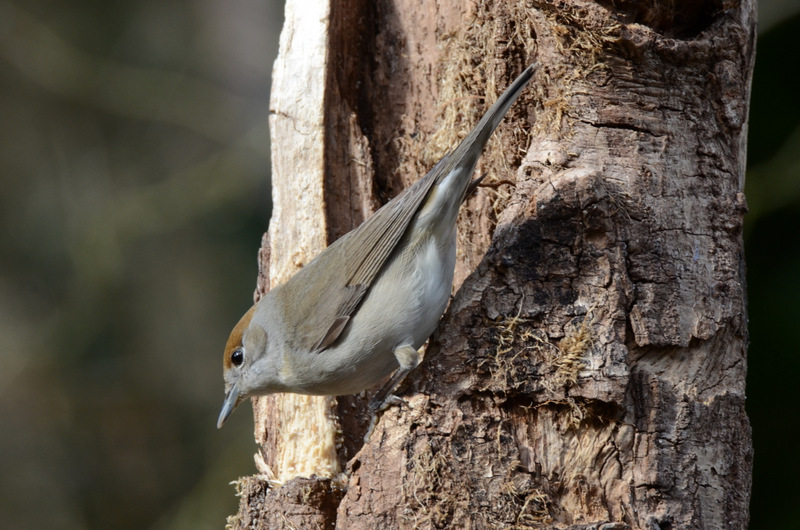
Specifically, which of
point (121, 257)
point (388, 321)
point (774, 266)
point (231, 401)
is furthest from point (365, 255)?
point (121, 257)

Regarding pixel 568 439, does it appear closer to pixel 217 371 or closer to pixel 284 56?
pixel 284 56

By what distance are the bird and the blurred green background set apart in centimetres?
324

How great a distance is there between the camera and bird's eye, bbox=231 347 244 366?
350cm

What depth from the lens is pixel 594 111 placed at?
2889 mm

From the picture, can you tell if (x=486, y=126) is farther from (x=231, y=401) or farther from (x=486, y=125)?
(x=231, y=401)

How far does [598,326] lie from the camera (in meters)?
2.61

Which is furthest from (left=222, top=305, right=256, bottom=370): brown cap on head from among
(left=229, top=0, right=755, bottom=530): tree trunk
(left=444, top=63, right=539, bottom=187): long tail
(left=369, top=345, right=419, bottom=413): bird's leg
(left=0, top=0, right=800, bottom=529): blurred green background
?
(left=0, top=0, right=800, bottom=529): blurred green background

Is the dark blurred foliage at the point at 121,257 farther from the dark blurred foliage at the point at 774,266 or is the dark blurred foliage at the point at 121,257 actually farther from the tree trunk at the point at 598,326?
the dark blurred foliage at the point at 774,266

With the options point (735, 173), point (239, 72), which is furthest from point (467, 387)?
point (239, 72)

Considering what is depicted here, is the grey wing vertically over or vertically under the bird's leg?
over

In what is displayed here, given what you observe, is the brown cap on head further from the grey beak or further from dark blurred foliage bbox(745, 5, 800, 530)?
dark blurred foliage bbox(745, 5, 800, 530)

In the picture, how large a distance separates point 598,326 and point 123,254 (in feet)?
17.3

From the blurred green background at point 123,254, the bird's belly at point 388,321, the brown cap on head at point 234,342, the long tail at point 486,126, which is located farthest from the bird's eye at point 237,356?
the blurred green background at point 123,254

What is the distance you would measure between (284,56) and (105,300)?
12.7 ft
